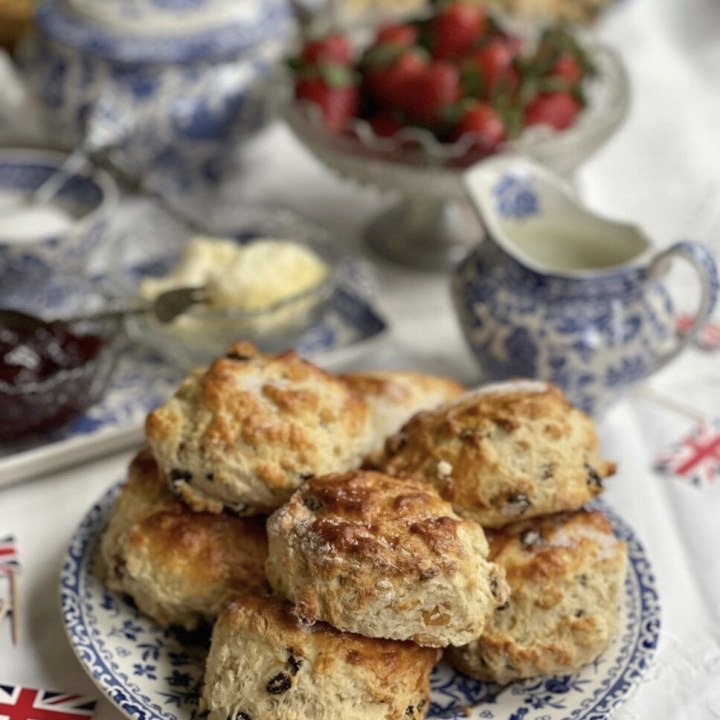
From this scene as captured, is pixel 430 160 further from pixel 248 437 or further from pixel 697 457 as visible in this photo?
pixel 248 437

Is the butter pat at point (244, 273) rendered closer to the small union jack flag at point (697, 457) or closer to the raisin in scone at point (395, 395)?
the raisin in scone at point (395, 395)

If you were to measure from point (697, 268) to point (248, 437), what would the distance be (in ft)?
3.27

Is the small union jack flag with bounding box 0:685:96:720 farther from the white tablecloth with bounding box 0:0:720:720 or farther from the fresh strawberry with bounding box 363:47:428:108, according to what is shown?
the fresh strawberry with bounding box 363:47:428:108

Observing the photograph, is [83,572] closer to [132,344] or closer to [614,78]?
[132,344]

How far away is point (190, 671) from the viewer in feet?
4.81

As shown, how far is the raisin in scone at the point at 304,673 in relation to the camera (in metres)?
1.29

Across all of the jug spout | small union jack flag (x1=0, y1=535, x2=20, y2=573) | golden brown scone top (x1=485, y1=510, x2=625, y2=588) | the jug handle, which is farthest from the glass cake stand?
small union jack flag (x1=0, y1=535, x2=20, y2=573)

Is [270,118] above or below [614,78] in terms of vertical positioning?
below

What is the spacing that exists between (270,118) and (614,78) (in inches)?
37.3

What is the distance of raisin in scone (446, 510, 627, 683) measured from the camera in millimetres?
1432

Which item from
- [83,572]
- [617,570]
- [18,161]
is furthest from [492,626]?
[18,161]

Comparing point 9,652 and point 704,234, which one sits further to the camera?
point 704,234

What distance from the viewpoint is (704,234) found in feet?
9.52

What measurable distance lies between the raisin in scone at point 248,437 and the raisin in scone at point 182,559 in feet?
0.12
